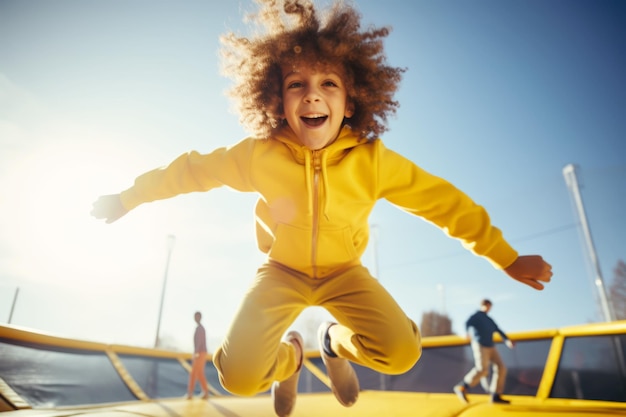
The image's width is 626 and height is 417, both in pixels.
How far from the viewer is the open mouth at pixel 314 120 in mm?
1826

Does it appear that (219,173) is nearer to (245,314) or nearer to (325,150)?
(325,150)

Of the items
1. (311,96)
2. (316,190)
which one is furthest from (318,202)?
(311,96)

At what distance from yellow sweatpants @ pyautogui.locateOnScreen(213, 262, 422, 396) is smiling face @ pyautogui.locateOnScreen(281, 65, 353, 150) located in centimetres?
77

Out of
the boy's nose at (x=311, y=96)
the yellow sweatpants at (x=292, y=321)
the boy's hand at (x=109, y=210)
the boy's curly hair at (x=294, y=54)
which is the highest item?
the boy's curly hair at (x=294, y=54)

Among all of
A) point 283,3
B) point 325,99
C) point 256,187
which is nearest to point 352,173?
point 325,99

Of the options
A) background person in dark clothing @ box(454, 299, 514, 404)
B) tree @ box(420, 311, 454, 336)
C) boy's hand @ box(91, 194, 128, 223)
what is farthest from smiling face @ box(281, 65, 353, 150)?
tree @ box(420, 311, 454, 336)

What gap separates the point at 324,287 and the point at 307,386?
5.05 meters

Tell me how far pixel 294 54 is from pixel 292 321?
158 centimetres

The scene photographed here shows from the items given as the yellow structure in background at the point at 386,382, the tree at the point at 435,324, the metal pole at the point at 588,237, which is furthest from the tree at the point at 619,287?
the yellow structure in background at the point at 386,382

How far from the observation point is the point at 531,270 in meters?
1.92

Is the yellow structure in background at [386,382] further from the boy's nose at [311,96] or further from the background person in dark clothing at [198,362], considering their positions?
the boy's nose at [311,96]

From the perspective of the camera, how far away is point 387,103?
2.35 m

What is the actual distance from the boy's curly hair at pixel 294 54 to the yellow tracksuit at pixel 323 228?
318mm

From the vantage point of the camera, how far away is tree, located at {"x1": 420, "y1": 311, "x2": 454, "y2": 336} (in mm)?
17719
